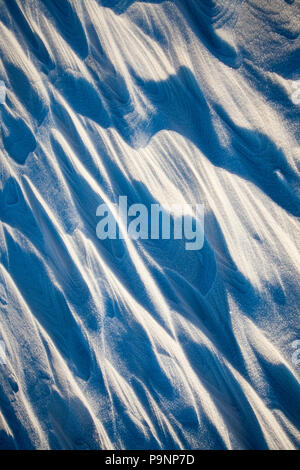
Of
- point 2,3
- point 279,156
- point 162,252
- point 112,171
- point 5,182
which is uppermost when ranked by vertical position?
point 2,3

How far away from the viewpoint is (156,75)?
85 cm

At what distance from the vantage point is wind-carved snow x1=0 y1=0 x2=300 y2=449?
2.68 ft

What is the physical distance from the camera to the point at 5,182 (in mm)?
894

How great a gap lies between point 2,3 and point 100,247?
0.80 metres

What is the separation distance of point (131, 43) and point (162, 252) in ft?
2.04

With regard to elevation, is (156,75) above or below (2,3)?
below

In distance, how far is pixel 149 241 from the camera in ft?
2.83

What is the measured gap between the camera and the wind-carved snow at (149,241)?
0.82m

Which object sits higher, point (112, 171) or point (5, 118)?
point (5, 118)

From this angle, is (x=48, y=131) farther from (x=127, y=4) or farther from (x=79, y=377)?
(x=79, y=377)
